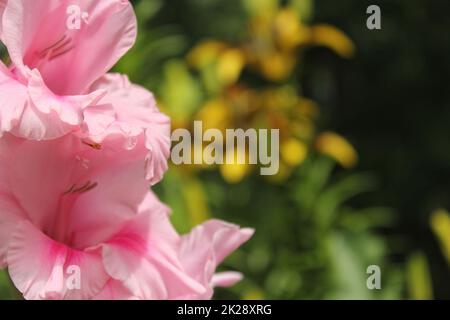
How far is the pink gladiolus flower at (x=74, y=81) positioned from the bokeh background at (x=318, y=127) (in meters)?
0.89

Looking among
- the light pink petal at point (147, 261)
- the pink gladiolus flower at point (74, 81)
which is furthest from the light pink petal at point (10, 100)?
the light pink petal at point (147, 261)

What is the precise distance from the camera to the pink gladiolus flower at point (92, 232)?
0.75 m

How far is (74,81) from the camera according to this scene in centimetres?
81

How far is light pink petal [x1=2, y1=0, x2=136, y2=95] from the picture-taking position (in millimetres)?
779

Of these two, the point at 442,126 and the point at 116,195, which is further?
the point at 442,126

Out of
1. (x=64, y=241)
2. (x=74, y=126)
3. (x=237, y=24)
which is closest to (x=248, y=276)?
(x=237, y=24)

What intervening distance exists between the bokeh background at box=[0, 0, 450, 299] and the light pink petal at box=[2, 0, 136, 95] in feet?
2.95

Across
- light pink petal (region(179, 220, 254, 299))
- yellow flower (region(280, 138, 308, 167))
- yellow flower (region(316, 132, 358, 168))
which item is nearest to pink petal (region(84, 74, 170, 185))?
light pink petal (region(179, 220, 254, 299))

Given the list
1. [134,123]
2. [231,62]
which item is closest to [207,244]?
[134,123]

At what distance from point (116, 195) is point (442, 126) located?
1760 millimetres

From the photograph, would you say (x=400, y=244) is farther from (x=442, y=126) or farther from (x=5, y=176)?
(x=5, y=176)

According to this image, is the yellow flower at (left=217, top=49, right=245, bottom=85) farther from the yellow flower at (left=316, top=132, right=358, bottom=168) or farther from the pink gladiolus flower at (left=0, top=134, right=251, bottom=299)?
the pink gladiolus flower at (left=0, top=134, right=251, bottom=299)

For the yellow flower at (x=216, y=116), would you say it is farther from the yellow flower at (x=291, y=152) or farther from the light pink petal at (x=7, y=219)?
the light pink petal at (x=7, y=219)

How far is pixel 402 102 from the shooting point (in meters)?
2.51
